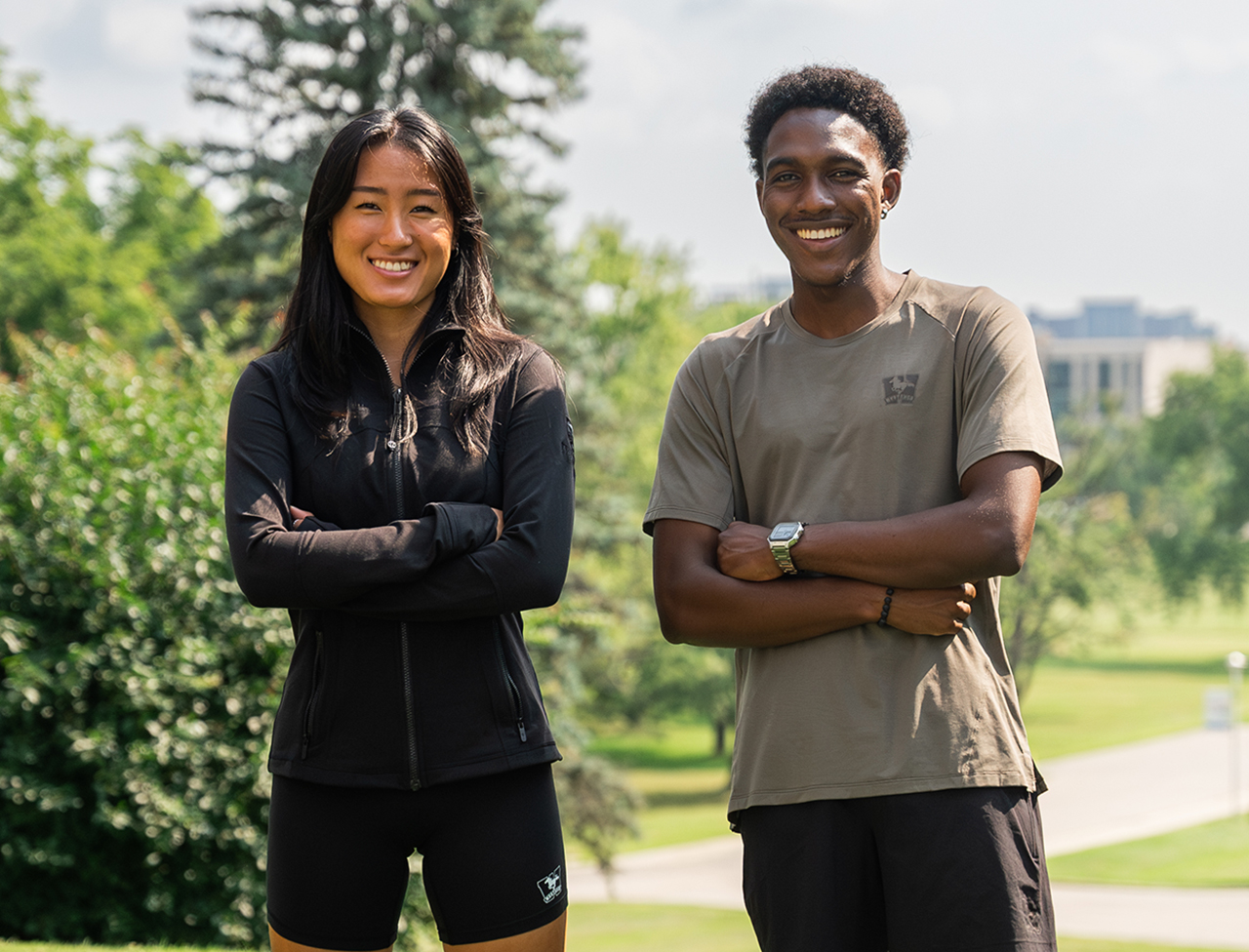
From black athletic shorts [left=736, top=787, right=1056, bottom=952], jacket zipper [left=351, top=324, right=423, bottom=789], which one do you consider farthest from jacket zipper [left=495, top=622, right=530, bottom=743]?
black athletic shorts [left=736, top=787, right=1056, bottom=952]

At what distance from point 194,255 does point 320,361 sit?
15940 mm

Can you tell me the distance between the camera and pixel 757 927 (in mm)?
2551

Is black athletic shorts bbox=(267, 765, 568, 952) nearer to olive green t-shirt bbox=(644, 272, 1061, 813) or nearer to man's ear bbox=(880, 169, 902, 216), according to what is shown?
olive green t-shirt bbox=(644, 272, 1061, 813)

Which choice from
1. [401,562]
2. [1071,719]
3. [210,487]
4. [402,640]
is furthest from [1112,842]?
[401,562]

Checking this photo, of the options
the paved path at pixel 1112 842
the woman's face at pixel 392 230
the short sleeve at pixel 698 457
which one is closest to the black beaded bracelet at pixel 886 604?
the short sleeve at pixel 698 457

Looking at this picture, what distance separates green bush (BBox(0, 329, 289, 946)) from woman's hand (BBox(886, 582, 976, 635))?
499 cm

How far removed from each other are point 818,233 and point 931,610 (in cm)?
86

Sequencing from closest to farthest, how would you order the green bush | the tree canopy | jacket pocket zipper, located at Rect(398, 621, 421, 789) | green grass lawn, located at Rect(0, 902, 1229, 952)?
jacket pocket zipper, located at Rect(398, 621, 421, 789), the green bush, green grass lawn, located at Rect(0, 902, 1229, 952), the tree canopy

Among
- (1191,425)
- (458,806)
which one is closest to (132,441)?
(458,806)

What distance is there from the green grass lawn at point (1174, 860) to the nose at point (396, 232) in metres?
25.0

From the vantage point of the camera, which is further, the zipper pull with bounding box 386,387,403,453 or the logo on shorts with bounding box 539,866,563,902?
the zipper pull with bounding box 386,387,403,453

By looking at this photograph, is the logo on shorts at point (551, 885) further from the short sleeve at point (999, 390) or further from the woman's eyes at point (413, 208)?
the woman's eyes at point (413, 208)

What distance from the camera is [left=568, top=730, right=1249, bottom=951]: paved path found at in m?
19.1

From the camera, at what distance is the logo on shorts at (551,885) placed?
8.29 feet
